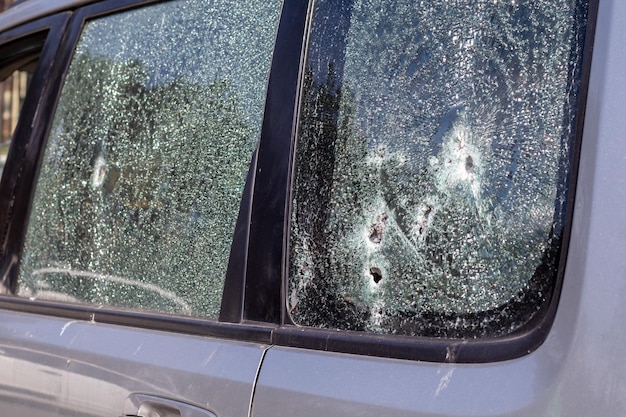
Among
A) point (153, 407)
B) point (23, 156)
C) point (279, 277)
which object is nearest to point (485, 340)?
point (279, 277)

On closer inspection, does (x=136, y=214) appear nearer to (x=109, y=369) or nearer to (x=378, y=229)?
(x=109, y=369)

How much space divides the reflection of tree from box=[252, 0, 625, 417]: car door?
0.25 metres

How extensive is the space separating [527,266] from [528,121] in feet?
0.76

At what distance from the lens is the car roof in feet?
8.44

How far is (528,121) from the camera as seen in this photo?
142 centimetres

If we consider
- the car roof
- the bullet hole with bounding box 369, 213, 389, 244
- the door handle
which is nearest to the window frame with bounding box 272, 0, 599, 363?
the bullet hole with bounding box 369, 213, 389, 244

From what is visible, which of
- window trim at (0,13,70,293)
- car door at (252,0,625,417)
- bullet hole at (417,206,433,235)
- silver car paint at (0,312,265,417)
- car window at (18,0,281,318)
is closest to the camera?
car door at (252,0,625,417)

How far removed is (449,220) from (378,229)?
154 mm

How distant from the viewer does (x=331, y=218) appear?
1665 mm

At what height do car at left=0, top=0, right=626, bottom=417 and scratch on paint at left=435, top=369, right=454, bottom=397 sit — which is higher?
car at left=0, top=0, right=626, bottom=417

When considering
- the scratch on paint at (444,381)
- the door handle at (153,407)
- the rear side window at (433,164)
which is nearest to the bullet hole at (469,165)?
the rear side window at (433,164)

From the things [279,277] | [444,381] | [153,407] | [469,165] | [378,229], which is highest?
[469,165]

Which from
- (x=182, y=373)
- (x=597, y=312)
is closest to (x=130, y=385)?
(x=182, y=373)

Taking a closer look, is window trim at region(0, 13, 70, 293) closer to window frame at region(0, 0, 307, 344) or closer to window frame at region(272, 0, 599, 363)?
window frame at region(0, 0, 307, 344)
